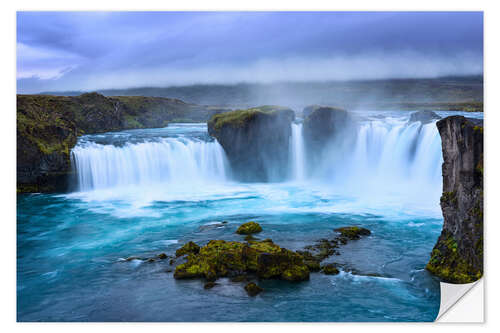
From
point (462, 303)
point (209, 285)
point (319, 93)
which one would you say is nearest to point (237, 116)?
point (319, 93)

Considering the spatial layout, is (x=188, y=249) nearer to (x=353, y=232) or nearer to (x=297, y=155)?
(x=353, y=232)

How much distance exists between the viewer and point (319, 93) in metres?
10.0

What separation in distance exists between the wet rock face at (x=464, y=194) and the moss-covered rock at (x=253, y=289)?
2.90 m

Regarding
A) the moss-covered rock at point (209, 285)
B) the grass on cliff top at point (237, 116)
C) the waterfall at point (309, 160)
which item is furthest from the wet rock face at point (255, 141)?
the moss-covered rock at point (209, 285)

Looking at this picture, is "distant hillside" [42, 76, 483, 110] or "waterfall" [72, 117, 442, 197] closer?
"distant hillside" [42, 76, 483, 110]

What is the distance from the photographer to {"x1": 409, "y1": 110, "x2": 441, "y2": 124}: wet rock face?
10.2 m

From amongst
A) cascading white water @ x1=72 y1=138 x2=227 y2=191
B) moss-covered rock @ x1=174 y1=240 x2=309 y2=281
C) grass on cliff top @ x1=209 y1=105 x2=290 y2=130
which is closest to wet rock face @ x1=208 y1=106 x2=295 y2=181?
grass on cliff top @ x1=209 y1=105 x2=290 y2=130

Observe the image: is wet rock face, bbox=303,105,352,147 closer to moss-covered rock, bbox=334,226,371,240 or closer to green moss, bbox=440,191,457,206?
moss-covered rock, bbox=334,226,371,240

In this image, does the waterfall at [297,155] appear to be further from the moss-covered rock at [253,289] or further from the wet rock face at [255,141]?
the moss-covered rock at [253,289]

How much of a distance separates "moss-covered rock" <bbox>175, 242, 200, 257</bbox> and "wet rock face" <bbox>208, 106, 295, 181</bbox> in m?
6.20

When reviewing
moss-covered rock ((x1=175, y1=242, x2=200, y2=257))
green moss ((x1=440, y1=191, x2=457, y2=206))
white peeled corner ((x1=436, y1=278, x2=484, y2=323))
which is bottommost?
white peeled corner ((x1=436, y1=278, x2=484, y2=323))

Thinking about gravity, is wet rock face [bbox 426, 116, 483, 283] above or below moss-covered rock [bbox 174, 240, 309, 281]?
above

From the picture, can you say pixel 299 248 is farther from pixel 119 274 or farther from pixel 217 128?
pixel 217 128

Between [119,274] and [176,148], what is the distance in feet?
30.2
